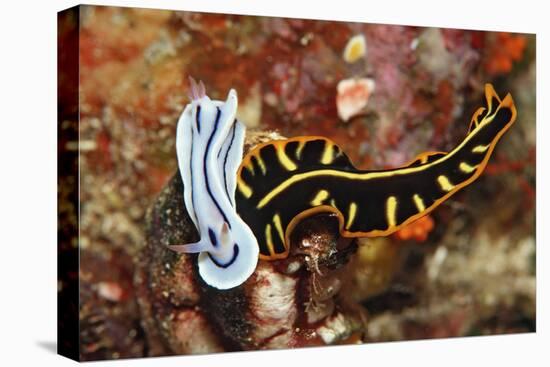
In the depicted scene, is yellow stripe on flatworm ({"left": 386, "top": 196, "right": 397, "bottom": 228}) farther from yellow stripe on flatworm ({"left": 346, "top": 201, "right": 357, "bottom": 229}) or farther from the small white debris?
the small white debris

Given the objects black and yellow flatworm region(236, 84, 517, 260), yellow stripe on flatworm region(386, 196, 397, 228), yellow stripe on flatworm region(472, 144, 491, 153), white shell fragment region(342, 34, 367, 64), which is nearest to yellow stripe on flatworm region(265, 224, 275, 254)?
black and yellow flatworm region(236, 84, 517, 260)

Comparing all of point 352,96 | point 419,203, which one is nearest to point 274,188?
point 352,96

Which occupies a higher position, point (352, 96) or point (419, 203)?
point (352, 96)

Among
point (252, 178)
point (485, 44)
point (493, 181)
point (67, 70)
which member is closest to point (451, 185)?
point (493, 181)

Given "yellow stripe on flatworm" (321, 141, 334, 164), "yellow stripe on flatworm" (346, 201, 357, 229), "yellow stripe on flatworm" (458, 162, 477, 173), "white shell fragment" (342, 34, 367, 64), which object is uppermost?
"white shell fragment" (342, 34, 367, 64)

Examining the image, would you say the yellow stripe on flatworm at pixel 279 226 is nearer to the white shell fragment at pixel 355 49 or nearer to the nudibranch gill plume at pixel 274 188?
the nudibranch gill plume at pixel 274 188

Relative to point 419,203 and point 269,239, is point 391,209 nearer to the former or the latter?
point 419,203
